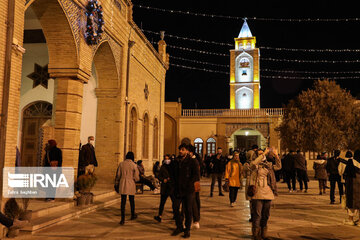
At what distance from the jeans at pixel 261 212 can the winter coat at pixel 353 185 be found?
2327 millimetres

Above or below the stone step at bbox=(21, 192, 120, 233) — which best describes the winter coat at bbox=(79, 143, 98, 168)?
above

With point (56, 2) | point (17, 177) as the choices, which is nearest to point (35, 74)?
point (56, 2)

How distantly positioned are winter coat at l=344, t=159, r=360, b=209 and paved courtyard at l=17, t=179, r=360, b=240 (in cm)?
47

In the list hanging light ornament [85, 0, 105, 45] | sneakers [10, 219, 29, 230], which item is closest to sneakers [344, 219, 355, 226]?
sneakers [10, 219, 29, 230]

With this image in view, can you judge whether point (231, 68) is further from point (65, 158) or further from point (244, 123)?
point (65, 158)

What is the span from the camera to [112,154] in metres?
13.1

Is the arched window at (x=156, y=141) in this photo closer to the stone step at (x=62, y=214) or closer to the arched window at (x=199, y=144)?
the stone step at (x=62, y=214)

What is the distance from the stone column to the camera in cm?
895

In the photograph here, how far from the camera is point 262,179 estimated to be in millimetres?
5875

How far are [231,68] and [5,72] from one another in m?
39.5

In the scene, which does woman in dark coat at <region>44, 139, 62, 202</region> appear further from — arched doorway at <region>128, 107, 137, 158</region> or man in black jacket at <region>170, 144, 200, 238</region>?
arched doorway at <region>128, 107, 137, 158</region>

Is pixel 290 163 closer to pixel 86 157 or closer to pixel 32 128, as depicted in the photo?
pixel 86 157

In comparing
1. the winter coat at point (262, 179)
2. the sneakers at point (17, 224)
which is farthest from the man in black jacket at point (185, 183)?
the sneakers at point (17, 224)

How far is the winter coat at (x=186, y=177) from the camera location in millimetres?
6180
